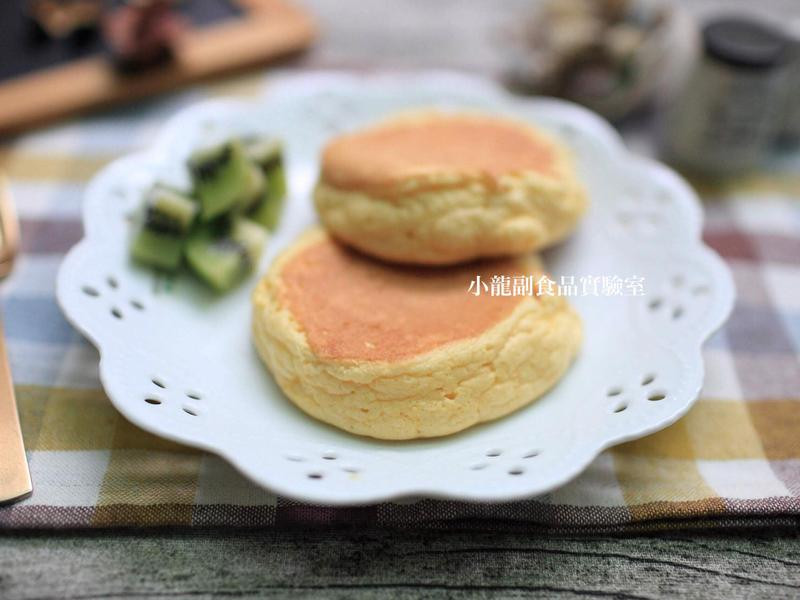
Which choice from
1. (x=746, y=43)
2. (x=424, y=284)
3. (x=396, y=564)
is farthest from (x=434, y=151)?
(x=746, y=43)

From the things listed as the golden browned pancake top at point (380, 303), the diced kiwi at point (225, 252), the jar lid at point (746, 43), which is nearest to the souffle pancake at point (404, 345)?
the golden browned pancake top at point (380, 303)

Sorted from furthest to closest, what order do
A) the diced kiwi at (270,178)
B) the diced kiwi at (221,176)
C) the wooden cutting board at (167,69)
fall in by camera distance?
the wooden cutting board at (167,69) < the diced kiwi at (270,178) < the diced kiwi at (221,176)

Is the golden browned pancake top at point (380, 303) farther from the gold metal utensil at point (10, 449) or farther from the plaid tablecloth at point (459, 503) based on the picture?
the gold metal utensil at point (10, 449)

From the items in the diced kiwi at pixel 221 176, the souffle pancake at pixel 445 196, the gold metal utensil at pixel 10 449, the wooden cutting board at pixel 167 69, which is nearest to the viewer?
the gold metal utensil at pixel 10 449

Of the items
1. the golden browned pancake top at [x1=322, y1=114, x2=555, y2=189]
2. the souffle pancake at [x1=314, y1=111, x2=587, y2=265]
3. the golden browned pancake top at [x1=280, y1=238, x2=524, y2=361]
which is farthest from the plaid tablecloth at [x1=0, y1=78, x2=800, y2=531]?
the golden browned pancake top at [x1=322, y1=114, x2=555, y2=189]

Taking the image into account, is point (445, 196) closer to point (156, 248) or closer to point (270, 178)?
point (270, 178)
